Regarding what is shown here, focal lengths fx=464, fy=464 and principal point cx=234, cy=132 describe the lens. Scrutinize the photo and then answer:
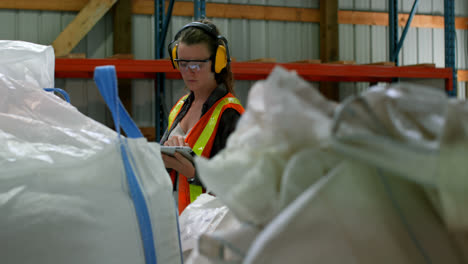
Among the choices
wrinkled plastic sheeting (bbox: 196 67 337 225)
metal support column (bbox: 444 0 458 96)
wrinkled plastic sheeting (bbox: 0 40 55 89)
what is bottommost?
wrinkled plastic sheeting (bbox: 196 67 337 225)

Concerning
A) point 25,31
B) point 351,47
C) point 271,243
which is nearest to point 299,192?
point 271,243

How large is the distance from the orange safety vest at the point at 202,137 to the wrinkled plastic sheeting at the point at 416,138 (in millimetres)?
1123

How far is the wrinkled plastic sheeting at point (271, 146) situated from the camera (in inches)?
13.2

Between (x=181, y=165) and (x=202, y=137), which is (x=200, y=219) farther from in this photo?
(x=202, y=137)

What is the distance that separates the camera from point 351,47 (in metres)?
5.59

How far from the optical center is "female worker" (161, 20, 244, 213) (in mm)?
1450

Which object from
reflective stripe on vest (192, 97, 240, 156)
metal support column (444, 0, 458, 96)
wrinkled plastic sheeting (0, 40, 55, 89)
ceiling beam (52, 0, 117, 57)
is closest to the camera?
wrinkled plastic sheeting (0, 40, 55, 89)

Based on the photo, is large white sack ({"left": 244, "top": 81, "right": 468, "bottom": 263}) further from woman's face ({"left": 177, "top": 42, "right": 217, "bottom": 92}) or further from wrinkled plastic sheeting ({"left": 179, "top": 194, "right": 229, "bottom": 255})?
woman's face ({"left": 177, "top": 42, "right": 217, "bottom": 92})

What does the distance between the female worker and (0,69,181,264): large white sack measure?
71 cm

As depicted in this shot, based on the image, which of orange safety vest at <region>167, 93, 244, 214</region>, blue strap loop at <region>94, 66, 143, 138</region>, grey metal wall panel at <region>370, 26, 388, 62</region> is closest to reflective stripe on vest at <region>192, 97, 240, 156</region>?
orange safety vest at <region>167, 93, 244, 214</region>

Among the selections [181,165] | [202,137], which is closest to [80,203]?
[181,165]

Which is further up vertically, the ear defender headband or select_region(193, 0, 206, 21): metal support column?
select_region(193, 0, 206, 21): metal support column

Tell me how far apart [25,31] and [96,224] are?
4.62 m

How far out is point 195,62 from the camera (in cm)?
152
